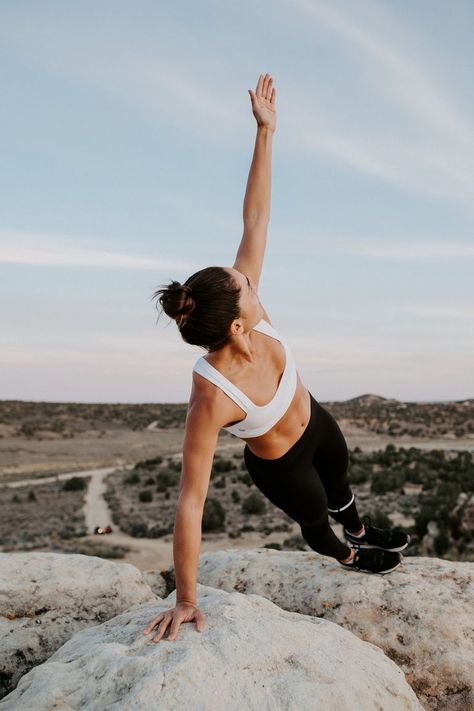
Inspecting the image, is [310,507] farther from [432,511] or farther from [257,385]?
[432,511]

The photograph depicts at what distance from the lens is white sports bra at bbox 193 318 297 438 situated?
2.89 m

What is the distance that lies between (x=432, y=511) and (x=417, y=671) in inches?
455

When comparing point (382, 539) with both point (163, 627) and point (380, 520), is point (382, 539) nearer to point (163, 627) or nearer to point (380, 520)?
point (163, 627)

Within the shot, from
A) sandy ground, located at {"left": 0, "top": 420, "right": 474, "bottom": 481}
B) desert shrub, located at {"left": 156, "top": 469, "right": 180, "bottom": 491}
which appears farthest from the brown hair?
sandy ground, located at {"left": 0, "top": 420, "right": 474, "bottom": 481}

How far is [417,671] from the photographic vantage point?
3.24 meters

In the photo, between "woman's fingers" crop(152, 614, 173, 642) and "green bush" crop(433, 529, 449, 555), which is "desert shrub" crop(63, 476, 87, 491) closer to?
"green bush" crop(433, 529, 449, 555)

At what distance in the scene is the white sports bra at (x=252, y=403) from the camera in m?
2.89

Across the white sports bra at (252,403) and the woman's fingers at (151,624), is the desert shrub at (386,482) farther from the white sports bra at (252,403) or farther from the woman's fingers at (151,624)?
the woman's fingers at (151,624)

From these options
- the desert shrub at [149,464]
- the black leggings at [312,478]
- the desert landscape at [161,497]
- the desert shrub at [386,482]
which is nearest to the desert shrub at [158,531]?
the desert landscape at [161,497]

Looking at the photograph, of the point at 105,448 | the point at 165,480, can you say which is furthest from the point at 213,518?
the point at 105,448

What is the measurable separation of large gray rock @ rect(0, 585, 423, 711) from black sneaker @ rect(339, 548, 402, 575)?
1.12 m

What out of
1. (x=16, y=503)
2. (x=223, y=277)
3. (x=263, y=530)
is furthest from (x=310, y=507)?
(x=16, y=503)

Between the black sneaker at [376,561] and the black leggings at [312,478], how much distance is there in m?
0.13

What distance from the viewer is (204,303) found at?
276 cm
